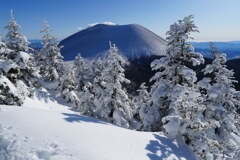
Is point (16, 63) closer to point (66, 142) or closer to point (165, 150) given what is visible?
point (66, 142)

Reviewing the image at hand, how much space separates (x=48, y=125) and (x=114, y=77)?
11.5m

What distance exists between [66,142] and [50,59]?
1170 inches

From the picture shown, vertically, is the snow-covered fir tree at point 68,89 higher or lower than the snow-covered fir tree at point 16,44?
lower

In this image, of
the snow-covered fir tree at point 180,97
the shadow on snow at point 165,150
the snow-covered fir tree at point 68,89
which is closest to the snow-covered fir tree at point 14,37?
the snow-covered fir tree at point 68,89

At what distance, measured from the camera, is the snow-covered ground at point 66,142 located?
6.19 metres

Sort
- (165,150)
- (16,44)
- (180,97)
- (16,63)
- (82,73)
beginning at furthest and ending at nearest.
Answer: (82,73) → (16,44) → (16,63) → (180,97) → (165,150)

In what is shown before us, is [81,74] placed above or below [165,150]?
above

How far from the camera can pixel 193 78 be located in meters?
14.2

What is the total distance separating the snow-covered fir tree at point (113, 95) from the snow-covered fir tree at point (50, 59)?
55.0ft

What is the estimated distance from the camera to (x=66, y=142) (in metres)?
6.91

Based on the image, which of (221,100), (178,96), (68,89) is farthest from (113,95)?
(68,89)

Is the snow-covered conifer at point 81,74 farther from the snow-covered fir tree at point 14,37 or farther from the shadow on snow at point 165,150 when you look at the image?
the shadow on snow at point 165,150

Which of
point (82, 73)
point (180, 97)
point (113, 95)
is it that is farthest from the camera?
point (82, 73)

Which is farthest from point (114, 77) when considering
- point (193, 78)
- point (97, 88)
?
point (193, 78)
